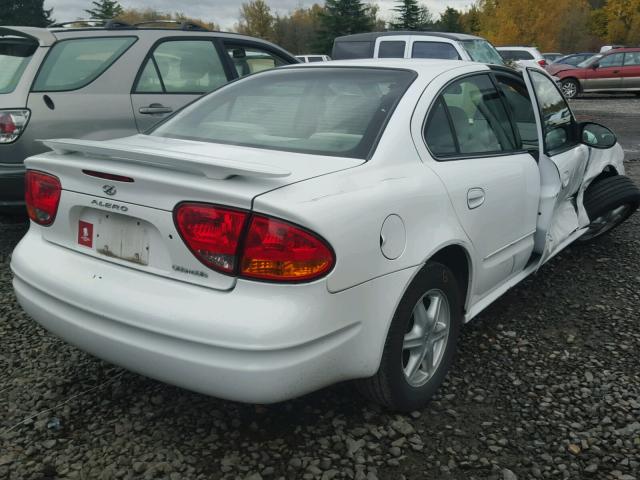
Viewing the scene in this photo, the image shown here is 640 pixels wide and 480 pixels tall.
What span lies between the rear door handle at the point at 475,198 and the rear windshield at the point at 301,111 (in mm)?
520

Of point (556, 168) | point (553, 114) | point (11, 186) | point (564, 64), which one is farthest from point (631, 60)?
point (11, 186)

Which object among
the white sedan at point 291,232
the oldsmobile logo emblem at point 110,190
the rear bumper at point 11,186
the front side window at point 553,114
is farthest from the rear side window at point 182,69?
the oldsmobile logo emblem at point 110,190

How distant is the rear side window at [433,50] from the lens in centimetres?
1060

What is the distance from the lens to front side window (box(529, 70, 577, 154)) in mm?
3656

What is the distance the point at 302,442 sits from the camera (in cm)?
230

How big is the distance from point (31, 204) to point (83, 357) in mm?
878

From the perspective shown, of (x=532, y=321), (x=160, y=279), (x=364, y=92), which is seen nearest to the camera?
(x=160, y=279)


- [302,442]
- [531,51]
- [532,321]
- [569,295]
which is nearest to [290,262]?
[302,442]

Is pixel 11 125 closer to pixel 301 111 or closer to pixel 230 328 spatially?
pixel 301 111

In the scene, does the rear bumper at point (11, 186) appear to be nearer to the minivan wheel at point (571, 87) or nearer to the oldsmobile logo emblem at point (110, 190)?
the oldsmobile logo emblem at point (110, 190)

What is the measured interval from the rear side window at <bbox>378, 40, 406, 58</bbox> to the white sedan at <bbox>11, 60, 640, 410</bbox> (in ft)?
27.2

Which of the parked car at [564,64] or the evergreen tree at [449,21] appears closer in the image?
the parked car at [564,64]

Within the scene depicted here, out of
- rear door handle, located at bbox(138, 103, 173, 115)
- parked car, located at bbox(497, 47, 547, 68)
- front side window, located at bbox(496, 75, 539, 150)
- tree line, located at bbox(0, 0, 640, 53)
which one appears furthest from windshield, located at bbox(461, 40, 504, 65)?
tree line, located at bbox(0, 0, 640, 53)

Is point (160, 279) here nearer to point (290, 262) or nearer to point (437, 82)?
point (290, 262)
